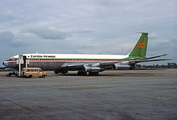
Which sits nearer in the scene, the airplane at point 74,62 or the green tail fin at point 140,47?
the airplane at point 74,62

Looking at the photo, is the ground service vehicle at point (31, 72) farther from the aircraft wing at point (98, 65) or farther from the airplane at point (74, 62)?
the aircraft wing at point (98, 65)

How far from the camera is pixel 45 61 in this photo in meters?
38.5

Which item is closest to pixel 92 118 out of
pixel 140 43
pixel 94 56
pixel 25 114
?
pixel 25 114

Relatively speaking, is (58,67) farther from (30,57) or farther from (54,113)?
(54,113)

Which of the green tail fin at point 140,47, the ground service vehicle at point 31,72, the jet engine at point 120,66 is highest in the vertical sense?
the green tail fin at point 140,47

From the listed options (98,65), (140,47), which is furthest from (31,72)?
(140,47)

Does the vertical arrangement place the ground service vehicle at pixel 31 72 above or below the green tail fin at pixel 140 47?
below

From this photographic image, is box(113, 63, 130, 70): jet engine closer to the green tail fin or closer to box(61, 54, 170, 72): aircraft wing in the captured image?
box(61, 54, 170, 72): aircraft wing

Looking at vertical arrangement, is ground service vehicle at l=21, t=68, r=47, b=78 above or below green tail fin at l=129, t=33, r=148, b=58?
below

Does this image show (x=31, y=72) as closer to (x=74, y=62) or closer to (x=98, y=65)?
(x=74, y=62)

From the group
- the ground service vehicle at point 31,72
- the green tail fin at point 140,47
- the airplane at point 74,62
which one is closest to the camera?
the ground service vehicle at point 31,72

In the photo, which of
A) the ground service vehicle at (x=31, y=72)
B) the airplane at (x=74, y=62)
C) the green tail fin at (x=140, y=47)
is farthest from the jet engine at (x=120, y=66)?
the ground service vehicle at (x=31, y=72)

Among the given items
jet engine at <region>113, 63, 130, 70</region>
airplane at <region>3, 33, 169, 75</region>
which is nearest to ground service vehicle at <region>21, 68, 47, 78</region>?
airplane at <region>3, 33, 169, 75</region>

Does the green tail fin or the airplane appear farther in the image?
the green tail fin
